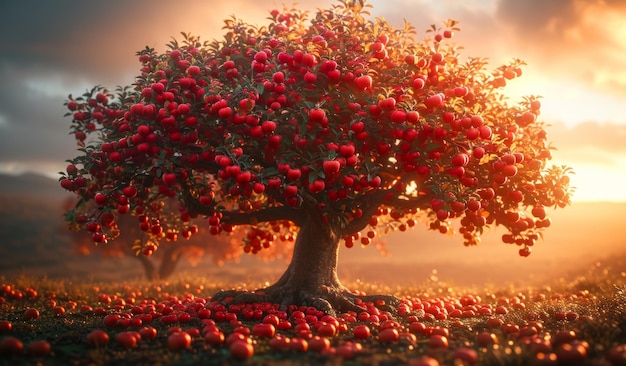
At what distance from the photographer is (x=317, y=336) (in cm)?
753

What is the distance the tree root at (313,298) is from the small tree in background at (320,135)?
0.05 meters

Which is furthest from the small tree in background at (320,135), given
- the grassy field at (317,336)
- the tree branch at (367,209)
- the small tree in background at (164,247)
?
the small tree in background at (164,247)

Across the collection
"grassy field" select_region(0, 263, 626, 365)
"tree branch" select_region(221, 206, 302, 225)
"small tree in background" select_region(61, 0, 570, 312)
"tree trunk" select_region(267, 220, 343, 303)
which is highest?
"small tree in background" select_region(61, 0, 570, 312)

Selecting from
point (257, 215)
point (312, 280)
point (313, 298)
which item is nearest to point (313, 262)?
point (312, 280)

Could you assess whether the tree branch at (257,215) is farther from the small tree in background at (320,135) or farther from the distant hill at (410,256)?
the distant hill at (410,256)

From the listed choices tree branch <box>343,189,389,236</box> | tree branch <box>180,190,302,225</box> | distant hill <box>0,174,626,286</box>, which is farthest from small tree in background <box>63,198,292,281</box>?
tree branch <box>343,189,389,236</box>

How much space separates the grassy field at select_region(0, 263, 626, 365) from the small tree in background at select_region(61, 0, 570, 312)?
1871 millimetres

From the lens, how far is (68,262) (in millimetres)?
67312

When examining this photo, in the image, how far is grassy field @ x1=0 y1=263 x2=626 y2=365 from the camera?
6270 millimetres

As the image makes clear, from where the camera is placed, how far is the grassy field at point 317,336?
627 cm

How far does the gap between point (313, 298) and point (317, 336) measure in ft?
12.3

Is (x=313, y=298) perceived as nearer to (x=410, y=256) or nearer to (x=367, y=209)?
(x=367, y=209)

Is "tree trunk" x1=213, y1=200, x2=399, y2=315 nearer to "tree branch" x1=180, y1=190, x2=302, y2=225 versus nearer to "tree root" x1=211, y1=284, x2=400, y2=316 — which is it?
"tree root" x1=211, y1=284, x2=400, y2=316

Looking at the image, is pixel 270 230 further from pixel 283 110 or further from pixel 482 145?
pixel 482 145
